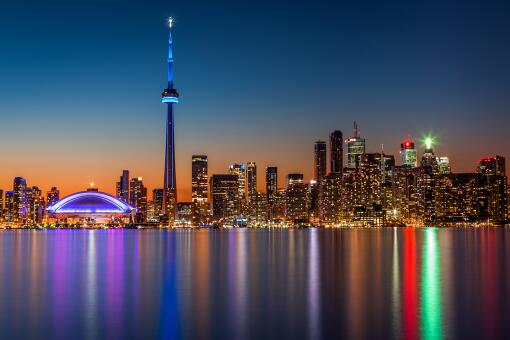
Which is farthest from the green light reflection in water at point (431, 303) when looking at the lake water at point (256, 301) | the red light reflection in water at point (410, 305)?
the red light reflection in water at point (410, 305)

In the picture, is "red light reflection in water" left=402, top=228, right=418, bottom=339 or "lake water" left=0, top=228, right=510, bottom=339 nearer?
"red light reflection in water" left=402, top=228, right=418, bottom=339

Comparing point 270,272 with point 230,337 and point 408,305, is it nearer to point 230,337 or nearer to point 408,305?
point 408,305

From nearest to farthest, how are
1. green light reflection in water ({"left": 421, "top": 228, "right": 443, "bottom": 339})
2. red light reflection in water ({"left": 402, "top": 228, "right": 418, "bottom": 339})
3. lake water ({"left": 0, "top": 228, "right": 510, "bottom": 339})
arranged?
red light reflection in water ({"left": 402, "top": 228, "right": 418, "bottom": 339}) → green light reflection in water ({"left": 421, "top": 228, "right": 443, "bottom": 339}) → lake water ({"left": 0, "top": 228, "right": 510, "bottom": 339})

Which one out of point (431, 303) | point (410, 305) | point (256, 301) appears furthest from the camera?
point (256, 301)

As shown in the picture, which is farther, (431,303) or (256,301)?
(256,301)

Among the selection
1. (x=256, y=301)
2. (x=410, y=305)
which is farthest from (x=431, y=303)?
(x=256, y=301)

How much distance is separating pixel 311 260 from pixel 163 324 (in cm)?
3660

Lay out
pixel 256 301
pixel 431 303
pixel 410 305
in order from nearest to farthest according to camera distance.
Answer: pixel 410 305, pixel 431 303, pixel 256 301

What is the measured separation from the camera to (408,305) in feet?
103

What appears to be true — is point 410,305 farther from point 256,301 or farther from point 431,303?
point 256,301

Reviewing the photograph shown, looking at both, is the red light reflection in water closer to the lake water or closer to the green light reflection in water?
the lake water

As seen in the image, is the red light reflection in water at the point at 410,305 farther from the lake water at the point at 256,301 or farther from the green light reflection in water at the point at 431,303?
the green light reflection in water at the point at 431,303

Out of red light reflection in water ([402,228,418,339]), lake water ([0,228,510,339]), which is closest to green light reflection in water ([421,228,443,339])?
lake water ([0,228,510,339])

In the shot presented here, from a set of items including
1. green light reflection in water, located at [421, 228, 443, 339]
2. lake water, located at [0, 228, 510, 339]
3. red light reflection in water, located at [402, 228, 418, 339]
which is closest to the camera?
red light reflection in water, located at [402, 228, 418, 339]
